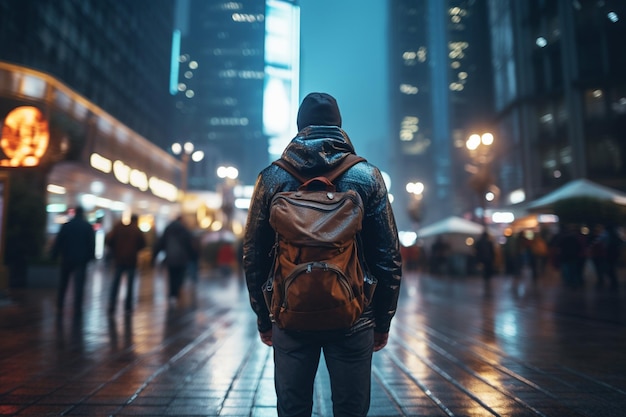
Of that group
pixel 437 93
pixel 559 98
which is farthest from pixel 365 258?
pixel 437 93

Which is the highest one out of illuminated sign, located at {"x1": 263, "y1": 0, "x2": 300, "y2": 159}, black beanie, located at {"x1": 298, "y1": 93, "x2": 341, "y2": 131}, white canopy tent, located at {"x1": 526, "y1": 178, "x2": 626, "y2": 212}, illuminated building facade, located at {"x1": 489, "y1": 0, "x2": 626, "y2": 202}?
illuminated sign, located at {"x1": 263, "y1": 0, "x2": 300, "y2": 159}

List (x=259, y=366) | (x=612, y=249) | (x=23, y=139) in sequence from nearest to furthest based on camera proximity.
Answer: (x=259, y=366), (x=23, y=139), (x=612, y=249)

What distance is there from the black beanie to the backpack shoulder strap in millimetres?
218

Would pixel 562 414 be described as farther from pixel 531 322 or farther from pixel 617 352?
pixel 531 322

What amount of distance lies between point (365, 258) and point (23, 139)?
912 cm

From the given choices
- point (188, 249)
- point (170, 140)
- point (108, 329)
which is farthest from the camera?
point (170, 140)

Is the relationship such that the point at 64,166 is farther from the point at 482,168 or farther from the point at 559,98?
the point at 559,98

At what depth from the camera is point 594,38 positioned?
31125 mm

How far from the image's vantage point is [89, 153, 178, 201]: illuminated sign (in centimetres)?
2547

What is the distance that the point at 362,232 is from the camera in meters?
1.85

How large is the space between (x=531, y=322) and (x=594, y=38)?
3232cm

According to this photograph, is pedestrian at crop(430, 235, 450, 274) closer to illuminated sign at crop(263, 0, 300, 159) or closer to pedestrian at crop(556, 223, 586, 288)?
pedestrian at crop(556, 223, 586, 288)

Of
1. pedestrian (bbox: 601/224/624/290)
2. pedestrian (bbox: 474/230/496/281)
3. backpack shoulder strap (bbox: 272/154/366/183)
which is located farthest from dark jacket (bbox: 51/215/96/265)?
pedestrian (bbox: 601/224/624/290)

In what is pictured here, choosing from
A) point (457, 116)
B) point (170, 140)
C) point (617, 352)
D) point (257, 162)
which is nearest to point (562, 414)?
point (617, 352)
